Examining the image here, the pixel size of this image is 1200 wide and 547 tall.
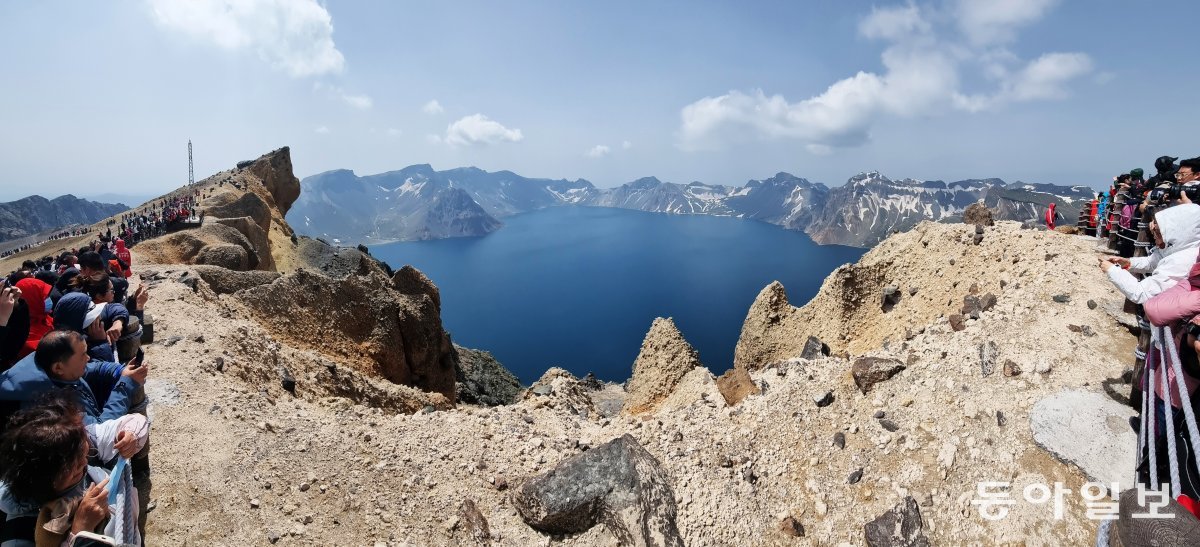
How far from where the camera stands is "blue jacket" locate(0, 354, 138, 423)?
6121 millimetres

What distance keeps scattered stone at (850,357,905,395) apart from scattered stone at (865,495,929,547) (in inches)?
125

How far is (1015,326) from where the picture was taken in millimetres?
11359

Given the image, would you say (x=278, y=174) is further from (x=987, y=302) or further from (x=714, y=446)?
(x=987, y=302)

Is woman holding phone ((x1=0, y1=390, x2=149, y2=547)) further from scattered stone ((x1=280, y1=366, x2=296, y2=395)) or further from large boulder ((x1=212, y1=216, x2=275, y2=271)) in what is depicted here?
large boulder ((x1=212, y1=216, x2=275, y2=271))

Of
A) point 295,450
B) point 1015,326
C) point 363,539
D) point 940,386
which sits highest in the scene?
point 1015,326

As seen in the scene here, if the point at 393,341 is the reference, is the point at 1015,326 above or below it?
above

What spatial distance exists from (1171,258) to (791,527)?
6.75 metres

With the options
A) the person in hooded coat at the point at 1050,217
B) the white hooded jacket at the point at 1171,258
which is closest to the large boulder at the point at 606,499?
the white hooded jacket at the point at 1171,258

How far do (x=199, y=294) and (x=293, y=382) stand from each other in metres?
7.36

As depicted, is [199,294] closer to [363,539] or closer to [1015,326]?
[363,539]

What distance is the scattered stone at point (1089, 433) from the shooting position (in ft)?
25.1

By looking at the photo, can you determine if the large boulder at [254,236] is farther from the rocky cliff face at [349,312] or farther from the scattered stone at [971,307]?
the scattered stone at [971,307]

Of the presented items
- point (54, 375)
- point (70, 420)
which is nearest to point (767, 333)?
point (54, 375)

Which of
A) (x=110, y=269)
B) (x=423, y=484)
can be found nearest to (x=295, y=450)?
(x=423, y=484)
